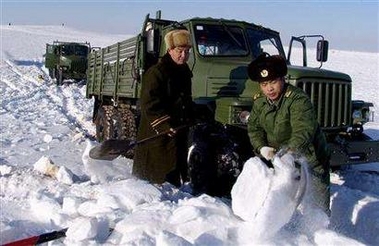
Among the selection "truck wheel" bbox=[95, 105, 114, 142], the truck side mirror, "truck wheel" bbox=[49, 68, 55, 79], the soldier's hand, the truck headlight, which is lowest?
"truck wheel" bbox=[95, 105, 114, 142]

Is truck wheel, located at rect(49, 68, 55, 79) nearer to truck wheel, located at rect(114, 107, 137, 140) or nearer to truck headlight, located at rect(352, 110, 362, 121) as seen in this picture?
truck wheel, located at rect(114, 107, 137, 140)

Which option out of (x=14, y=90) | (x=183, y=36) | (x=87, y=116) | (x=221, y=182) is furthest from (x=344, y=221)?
(x=14, y=90)

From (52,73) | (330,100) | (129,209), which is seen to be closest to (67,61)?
(52,73)

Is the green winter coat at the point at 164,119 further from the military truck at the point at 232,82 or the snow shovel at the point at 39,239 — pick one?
the snow shovel at the point at 39,239

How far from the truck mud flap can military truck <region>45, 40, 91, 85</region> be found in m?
15.9

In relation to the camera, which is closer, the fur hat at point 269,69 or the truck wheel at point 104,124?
the fur hat at point 269,69

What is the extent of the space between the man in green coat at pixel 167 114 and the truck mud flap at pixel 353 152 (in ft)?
5.64

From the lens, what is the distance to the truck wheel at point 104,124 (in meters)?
8.09

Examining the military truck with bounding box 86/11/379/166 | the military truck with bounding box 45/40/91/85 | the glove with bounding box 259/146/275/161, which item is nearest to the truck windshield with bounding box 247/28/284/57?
the military truck with bounding box 86/11/379/166

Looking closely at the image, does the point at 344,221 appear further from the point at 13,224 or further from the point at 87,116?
the point at 87,116

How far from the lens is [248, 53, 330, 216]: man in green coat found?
153 inches

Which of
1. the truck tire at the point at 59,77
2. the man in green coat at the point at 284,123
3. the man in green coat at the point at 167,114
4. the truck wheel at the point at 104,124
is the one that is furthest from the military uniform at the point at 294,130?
the truck tire at the point at 59,77

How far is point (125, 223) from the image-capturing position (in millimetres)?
3744

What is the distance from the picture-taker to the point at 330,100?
6.25 meters
